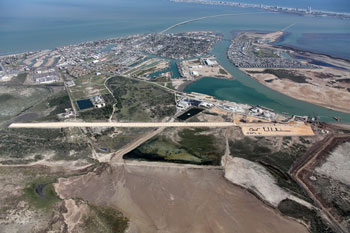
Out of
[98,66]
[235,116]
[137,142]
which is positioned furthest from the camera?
[98,66]

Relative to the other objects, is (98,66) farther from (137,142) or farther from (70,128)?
(137,142)

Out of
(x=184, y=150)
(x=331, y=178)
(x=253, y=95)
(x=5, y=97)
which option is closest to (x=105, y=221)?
(x=184, y=150)

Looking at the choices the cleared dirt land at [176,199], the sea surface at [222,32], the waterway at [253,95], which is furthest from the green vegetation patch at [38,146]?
the sea surface at [222,32]

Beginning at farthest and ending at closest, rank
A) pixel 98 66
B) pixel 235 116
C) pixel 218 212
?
1. pixel 98 66
2. pixel 235 116
3. pixel 218 212

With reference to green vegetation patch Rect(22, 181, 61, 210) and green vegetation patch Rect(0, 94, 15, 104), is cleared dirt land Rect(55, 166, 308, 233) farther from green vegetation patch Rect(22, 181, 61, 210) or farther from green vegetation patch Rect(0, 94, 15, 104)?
green vegetation patch Rect(0, 94, 15, 104)

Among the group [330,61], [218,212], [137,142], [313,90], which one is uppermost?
[330,61]

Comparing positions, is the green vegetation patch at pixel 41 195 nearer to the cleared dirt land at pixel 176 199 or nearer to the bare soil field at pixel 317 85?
the cleared dirt land at pixel 176 199

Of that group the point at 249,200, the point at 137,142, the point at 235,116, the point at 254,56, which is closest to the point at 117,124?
the point at 137,142
